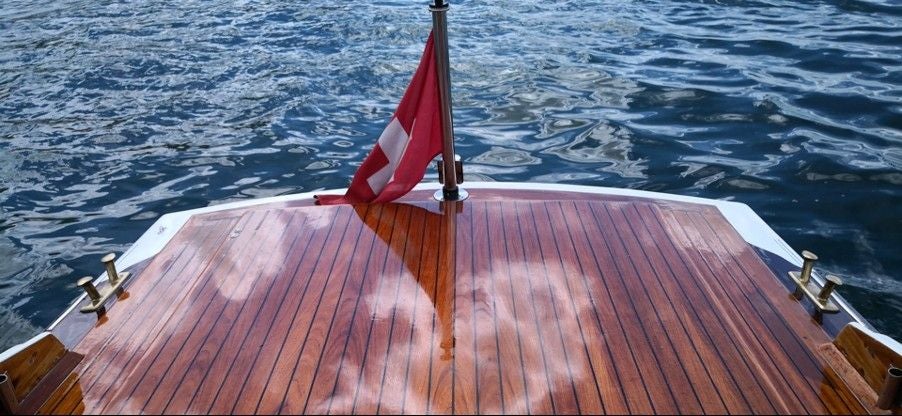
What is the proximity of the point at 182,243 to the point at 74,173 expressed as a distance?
284 centimetres

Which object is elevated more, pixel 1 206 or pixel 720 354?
pixel 720 354

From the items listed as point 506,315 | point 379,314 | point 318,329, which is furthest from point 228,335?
point 506,315

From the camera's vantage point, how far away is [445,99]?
2.65m

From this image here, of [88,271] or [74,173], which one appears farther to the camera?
[74,173]

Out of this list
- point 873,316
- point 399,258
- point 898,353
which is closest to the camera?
point 898,353

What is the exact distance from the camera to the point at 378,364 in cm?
192

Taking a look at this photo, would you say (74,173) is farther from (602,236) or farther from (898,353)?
(898,353)

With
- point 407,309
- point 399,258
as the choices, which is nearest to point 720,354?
point 407,309

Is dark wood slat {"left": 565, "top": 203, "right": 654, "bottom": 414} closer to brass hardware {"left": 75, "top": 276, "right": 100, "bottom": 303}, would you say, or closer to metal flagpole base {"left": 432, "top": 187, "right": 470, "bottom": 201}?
metal flagpole base {"left": 432, "top": 187, "right": 470, "bottom": 201}

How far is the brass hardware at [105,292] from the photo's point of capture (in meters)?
2.20

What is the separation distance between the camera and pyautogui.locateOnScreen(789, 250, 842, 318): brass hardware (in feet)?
6.95

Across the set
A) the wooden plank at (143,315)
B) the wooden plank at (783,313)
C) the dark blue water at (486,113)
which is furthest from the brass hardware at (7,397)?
the wooden plank at (783,313)

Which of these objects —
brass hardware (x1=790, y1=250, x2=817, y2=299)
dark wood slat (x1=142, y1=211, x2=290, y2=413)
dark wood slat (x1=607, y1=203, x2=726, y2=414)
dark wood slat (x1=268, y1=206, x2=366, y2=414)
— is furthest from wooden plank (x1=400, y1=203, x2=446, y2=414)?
brass hardware (x1=790, y1=250, x2=817, y2=299)

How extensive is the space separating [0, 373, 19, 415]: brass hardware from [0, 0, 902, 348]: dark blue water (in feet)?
5.67
